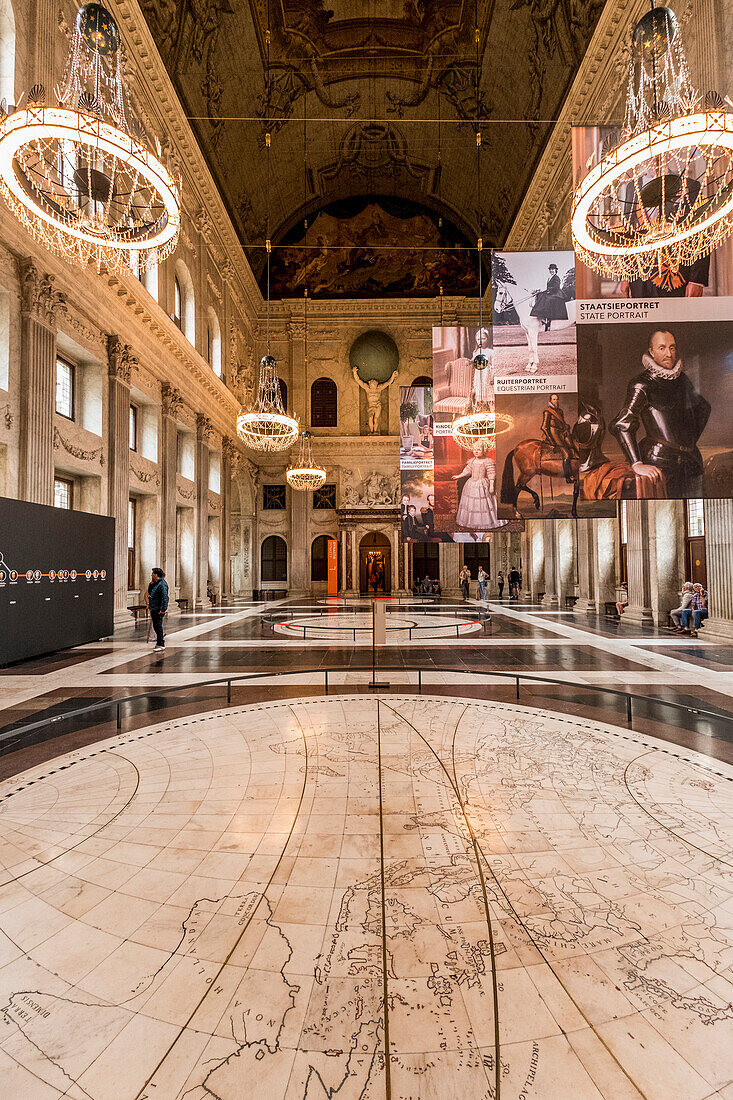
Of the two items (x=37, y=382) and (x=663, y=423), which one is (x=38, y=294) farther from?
(x=663, y=423)

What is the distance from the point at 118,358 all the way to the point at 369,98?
59.2 ft

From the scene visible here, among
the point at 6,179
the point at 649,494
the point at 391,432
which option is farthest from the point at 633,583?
the point at 391,432

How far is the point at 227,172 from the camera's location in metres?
21.4

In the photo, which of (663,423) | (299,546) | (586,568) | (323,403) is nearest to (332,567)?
(299,546)

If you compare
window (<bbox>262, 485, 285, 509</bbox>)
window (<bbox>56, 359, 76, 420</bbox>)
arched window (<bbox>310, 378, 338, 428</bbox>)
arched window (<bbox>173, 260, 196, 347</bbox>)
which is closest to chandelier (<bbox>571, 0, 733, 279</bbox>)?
window (<bbox>56, 359, 76, 420</bbox>)

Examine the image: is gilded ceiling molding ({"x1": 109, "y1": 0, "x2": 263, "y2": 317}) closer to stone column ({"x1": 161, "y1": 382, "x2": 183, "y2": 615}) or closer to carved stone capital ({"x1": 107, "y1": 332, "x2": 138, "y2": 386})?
carved stone capital ({"x1": 107, "y1": 332, "x2": 138, "y2": 386})

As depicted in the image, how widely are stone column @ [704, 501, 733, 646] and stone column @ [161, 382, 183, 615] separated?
566 inches

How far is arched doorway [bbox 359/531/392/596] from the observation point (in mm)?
29109

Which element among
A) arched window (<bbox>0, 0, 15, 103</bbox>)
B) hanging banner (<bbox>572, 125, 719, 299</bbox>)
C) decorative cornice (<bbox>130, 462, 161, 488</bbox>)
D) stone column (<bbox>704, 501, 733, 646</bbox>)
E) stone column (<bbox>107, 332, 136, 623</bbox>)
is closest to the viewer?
hanging banner (<bbox>572, 125, 719, 299</bbox>)

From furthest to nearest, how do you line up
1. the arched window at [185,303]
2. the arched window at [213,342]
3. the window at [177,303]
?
the arched window at [213,342] → the arched window at [185,303] → the window at [177,303]

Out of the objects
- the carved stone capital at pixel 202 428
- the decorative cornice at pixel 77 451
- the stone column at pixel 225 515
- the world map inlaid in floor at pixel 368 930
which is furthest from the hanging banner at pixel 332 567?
the world map inlaid in floor at pixel 368 930

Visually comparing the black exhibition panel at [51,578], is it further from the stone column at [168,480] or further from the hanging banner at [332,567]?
the hanging banner at [332,567]

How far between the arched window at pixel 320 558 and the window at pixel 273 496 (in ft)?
9.52

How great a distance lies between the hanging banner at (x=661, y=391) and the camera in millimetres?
7496
